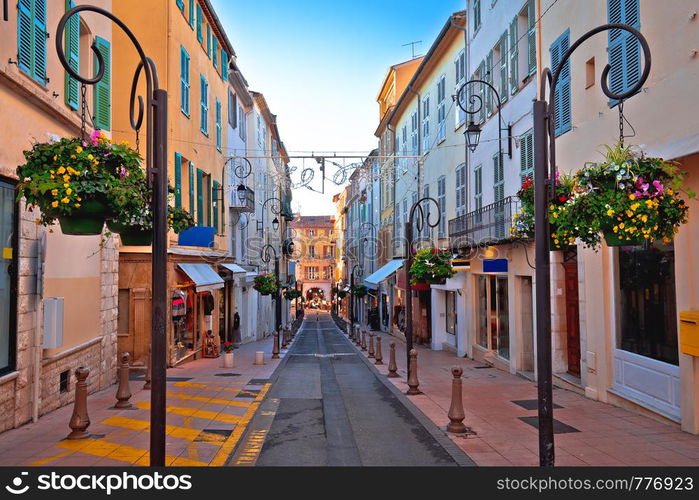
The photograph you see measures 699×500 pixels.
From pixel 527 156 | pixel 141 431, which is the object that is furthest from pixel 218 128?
pixel 141 431

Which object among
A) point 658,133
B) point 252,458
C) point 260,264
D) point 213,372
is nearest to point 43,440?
point 252,458

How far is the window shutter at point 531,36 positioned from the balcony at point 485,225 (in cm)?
324

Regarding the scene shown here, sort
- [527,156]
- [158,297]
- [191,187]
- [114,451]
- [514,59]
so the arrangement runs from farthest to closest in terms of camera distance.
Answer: [191,187], [514,59], [527,156], [114,451], [158,297]

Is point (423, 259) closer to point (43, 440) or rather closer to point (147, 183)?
point (43, 440)

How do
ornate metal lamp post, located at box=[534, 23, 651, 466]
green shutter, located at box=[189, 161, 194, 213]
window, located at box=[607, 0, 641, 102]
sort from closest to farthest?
ornate metal lamp post, located at box=[534, 23, 651, 466] < window, located at box=[607, 0, 641, 102] < green shutter, located at box=[189, 161, 194, 213]

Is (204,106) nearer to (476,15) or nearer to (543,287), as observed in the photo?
(476,15)

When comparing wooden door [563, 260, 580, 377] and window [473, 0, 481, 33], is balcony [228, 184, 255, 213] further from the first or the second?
wooden door [563, 260, 580, 377]

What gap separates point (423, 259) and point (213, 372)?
21.9ft

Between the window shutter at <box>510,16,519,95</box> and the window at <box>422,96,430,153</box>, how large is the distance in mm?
10316

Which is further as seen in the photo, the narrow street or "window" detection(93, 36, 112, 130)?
"window" detection(93, 36, 112, 130)

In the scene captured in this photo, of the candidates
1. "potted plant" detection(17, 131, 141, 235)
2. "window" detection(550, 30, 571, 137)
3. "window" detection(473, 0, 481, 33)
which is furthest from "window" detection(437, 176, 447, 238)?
"potted plant" detection(17, 131, 141, 235)

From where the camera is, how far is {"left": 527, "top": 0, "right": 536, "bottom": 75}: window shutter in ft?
46.3

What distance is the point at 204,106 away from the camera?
2203 cm

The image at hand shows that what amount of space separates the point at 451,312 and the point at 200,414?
49.1ft
